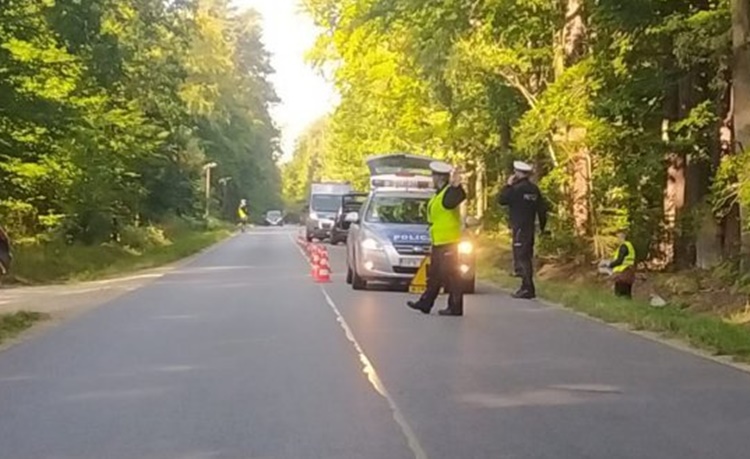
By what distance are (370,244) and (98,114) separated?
1974 cm

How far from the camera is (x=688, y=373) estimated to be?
11805 millimetres

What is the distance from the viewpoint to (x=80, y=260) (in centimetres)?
3709

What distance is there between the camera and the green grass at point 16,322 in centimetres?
1616

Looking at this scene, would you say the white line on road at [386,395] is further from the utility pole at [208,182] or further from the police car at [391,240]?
the utility pole at [208,182]

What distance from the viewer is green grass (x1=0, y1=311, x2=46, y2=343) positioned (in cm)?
1616

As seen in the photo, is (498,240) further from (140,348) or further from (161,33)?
(140,348)

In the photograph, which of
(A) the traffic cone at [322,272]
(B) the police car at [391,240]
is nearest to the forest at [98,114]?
(A) the traffic cone at [322,272]

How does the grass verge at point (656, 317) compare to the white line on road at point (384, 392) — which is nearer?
the white line on road at point (384, 392)

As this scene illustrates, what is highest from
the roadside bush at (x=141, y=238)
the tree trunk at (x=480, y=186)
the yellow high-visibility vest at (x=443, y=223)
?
the tree trunk at (x=480, y=186)

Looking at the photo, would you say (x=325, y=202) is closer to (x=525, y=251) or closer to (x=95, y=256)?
(x=95, y=256)

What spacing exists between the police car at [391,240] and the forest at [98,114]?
24.9 feet

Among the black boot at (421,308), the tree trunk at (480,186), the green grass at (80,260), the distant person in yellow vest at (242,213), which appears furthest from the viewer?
the distant person in yellow vest at (242,213)

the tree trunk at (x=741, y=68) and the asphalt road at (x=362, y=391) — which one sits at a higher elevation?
the tree trunk at (x=741, y=68)

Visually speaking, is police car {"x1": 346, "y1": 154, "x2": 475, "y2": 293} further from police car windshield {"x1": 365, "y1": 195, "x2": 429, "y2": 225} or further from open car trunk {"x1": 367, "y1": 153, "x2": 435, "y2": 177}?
open car trunk {"x1": 367, "y1": 153, "x2": 435, "y2": 177}
